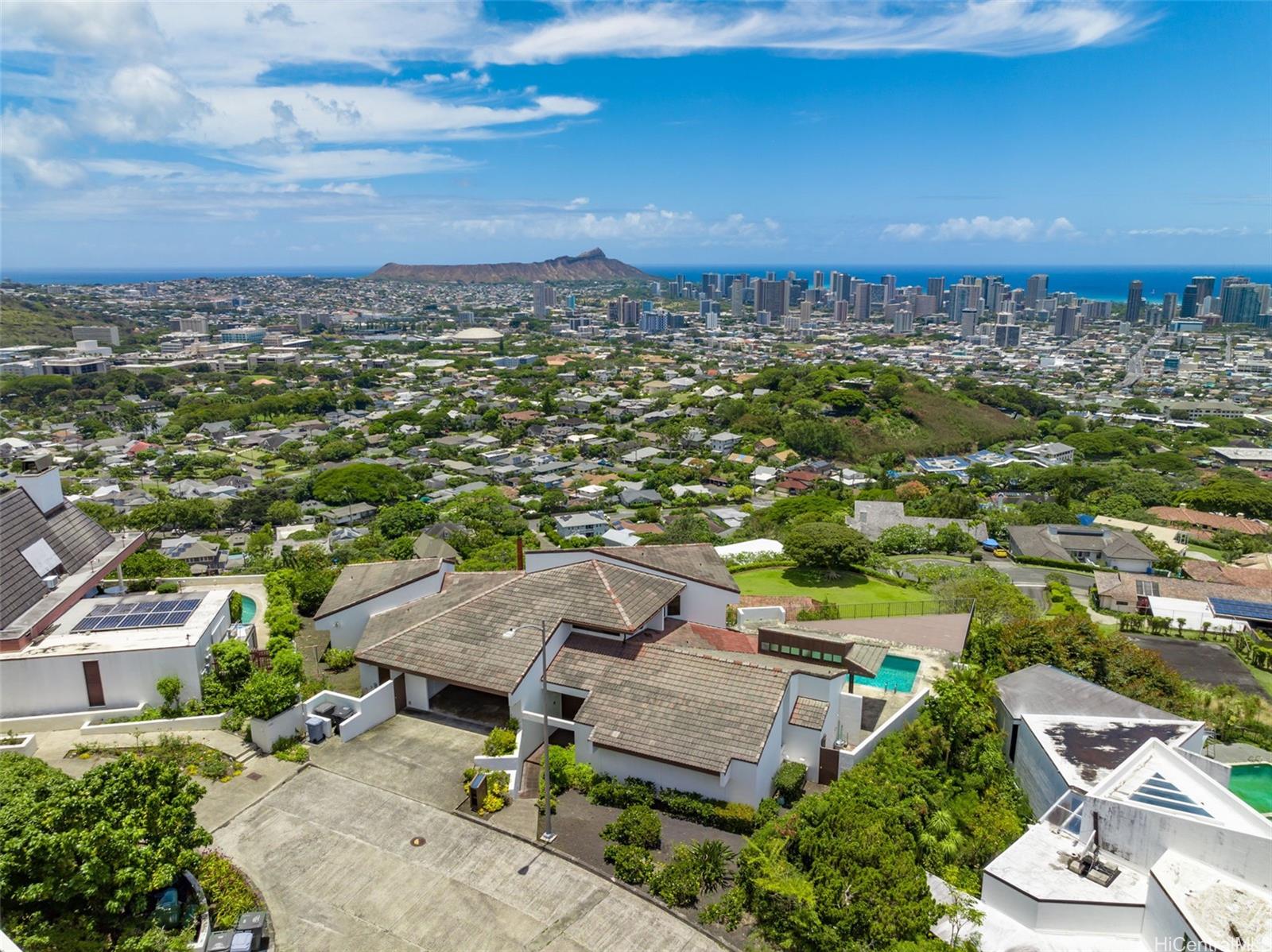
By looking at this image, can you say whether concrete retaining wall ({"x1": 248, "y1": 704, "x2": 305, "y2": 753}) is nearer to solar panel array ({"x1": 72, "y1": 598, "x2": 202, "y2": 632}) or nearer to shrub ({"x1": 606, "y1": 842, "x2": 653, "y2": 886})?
solar panel array ({"x1": 72, "y1": 598, "x2": 202, "y2": 632})

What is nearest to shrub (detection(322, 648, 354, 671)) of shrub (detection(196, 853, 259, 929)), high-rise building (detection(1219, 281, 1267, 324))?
shrub (detection(196, 853, 259, 929))

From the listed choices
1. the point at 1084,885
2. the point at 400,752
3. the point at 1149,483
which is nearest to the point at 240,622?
the point at 400,752

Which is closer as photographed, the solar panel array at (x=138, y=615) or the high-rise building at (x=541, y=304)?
the solar panel array at (x=138, y=615)

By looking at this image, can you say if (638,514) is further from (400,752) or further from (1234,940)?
(1234,940)

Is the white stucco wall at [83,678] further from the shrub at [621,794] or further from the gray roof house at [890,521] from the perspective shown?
the gray roof house at [890,521]

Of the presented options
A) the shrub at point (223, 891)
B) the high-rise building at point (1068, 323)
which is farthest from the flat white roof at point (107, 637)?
the high-rise building at point (1068, 323)

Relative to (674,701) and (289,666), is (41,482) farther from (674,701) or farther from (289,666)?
(674,701)
